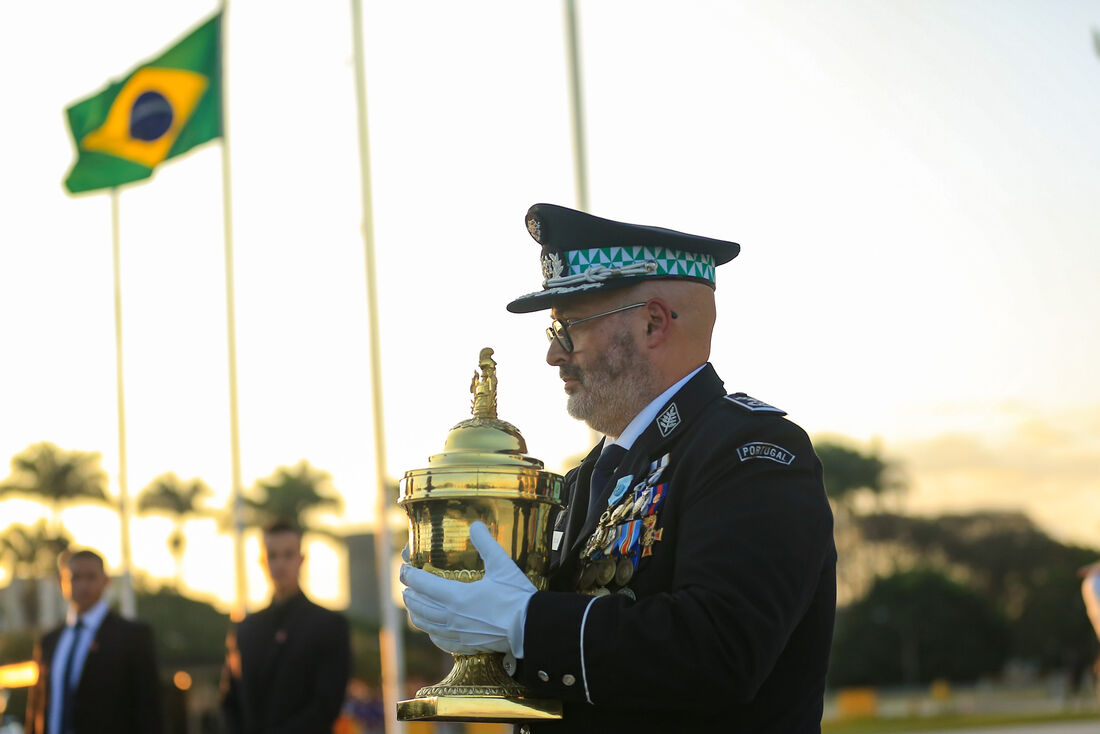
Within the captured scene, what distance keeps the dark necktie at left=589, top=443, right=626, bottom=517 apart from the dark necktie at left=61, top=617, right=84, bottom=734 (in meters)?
5.89

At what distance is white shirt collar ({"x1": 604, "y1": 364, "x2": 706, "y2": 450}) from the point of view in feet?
9.67

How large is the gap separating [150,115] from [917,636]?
59834mm

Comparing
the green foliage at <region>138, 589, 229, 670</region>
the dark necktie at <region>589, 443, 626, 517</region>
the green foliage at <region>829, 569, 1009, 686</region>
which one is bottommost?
the green foliage at <region>829, 569, 1009, 686</region>

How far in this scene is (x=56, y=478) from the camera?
5050 centimetres

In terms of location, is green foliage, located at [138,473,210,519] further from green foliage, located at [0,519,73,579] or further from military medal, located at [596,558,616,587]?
military medal, located at [596,558,616,587]

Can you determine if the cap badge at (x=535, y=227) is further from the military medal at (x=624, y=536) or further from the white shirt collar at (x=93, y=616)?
the white shirt collar at (x=93, y=616)

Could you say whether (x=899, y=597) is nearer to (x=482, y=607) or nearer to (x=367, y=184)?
(x=367, y=184)

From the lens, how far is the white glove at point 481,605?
8.22 ft

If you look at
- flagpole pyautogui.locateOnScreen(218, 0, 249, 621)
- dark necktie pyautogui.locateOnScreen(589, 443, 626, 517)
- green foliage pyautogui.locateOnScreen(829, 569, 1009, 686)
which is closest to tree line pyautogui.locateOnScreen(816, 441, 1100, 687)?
green foliage pyautogui.locateOnScreen(829, 569, 1009, 686)

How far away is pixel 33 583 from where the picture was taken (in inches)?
1720

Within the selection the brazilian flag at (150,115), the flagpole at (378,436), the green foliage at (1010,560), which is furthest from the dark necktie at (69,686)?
the green foliage at (1010,560)

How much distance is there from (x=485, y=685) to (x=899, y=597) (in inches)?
2741

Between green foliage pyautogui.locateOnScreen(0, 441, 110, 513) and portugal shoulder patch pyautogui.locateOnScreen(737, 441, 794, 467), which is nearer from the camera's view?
portugal shoulder patch pyautogui.locateOnScreen(737, 441, 794, 467)

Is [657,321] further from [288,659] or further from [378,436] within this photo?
[378,436]
